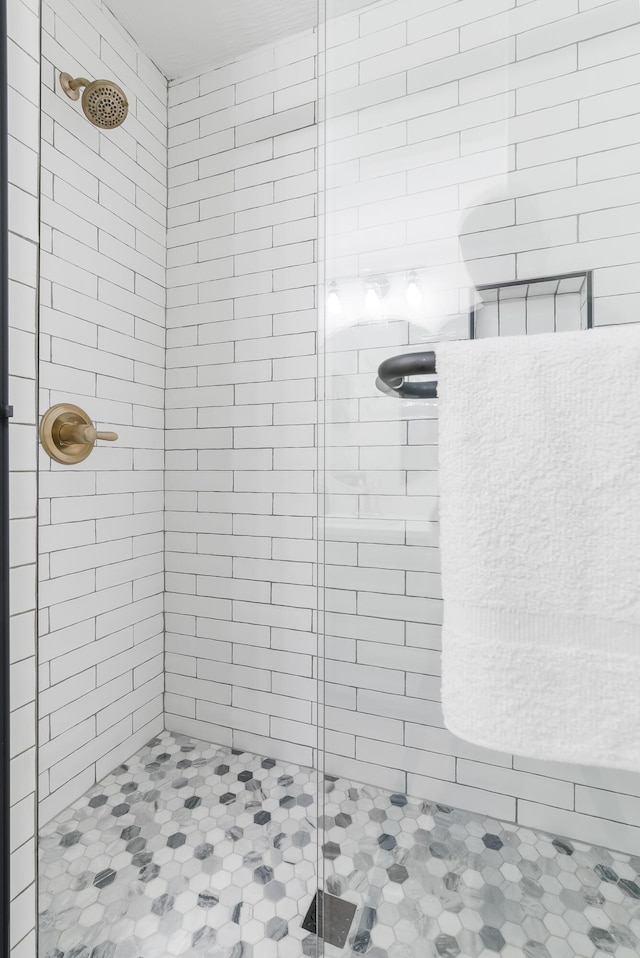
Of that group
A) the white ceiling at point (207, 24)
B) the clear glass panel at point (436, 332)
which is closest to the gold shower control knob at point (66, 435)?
the clear glass panel at point (436, 332)

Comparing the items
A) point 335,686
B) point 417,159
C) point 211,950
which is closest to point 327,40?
point 417,159

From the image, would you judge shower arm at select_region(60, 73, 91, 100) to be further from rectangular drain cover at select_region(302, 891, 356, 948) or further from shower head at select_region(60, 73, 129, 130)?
rectangular drain cover at select_region(302, 891, 356, 948)

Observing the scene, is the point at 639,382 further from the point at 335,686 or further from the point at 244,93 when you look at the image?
the point at 244,93

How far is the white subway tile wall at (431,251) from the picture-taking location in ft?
1.92

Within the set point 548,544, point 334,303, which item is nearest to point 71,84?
point 334,303

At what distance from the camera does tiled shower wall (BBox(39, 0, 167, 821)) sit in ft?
3.83

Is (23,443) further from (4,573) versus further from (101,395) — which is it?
(101,395)

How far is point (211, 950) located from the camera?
85 cm

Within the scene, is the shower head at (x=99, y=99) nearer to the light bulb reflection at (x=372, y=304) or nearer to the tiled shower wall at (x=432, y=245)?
the tiled shower wall at (x=432, y=245)

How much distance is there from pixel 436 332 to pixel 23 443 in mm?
576

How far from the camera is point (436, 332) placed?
652 millimetres

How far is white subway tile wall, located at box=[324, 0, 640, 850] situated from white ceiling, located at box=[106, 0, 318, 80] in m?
0.83

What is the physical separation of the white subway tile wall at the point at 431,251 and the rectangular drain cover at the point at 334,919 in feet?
0.62

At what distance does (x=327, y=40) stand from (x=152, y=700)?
164cm
